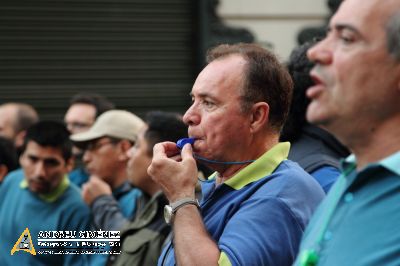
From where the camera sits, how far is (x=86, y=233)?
4.96m

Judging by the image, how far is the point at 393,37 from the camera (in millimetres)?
2113

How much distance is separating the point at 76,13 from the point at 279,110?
6367mm

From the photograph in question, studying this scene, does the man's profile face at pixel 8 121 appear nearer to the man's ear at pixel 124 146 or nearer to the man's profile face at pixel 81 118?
the man's profile face at pixel 81 118

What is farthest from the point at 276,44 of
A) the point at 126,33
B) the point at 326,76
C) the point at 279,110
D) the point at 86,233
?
the point at 326,76

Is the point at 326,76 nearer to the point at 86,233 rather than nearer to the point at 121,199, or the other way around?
the point at 86,233

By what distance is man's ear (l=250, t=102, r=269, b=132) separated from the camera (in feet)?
10.2

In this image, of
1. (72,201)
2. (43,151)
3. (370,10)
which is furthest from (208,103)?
(43,151)

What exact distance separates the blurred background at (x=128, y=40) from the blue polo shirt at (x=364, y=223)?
7203mm

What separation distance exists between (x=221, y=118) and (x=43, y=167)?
106 inches

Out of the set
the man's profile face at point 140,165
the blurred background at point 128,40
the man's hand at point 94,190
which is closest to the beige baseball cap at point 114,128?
the man's hand at point 94,190

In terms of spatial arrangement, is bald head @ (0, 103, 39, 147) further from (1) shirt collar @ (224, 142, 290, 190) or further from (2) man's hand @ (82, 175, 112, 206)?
(1) shirt collar @ (224, 142, 290, 190)

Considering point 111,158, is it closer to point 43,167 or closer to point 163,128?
point 43,167

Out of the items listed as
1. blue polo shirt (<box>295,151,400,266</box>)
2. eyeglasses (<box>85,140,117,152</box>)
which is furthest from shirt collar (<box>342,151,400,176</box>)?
eyeglasses (<box>85,140,117,152</box>)

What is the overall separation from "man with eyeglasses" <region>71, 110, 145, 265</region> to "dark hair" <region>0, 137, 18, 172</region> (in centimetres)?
94
